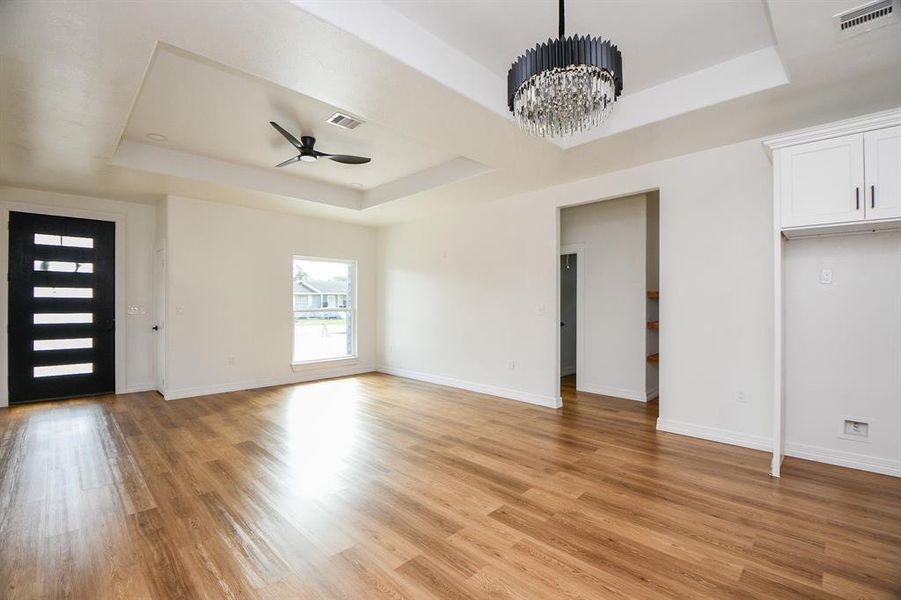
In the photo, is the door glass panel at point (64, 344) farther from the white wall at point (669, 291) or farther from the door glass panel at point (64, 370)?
the white wall at point (669, 291)

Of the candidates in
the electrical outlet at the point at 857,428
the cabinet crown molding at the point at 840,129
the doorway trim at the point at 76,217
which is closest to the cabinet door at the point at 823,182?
the cabinet crown molding at the point at 840,129

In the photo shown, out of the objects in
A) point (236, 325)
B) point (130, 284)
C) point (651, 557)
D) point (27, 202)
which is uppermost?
point (27, 202)

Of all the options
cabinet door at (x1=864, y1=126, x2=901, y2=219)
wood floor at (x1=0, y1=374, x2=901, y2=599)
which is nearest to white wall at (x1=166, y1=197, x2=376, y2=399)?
wood floor at (x1=0, y1=374, x2=901, y2=599)

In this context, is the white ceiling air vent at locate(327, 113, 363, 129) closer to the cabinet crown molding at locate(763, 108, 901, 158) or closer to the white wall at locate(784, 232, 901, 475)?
the cabinet crown molding at locate(763, 108, 901, 158)

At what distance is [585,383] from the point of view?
5.95 meters

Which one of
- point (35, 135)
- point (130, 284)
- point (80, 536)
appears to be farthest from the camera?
point (130, 284)

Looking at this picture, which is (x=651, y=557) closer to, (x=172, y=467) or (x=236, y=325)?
(x=172, y=467)

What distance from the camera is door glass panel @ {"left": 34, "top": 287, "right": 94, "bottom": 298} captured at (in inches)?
202

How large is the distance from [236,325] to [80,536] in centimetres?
395

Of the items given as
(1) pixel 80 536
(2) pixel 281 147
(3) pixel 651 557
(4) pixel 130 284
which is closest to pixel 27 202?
(4) pixel 130 284

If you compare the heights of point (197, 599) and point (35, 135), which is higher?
point (35, 135)

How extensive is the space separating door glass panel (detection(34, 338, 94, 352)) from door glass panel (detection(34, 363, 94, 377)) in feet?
0.78

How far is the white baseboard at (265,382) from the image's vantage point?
5.36 metres

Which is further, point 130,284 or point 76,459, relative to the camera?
point 130,284
